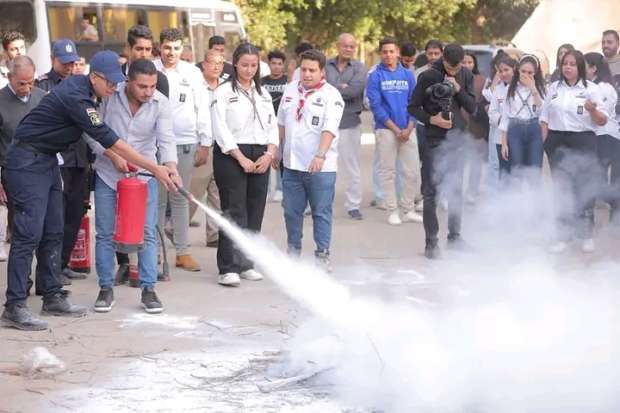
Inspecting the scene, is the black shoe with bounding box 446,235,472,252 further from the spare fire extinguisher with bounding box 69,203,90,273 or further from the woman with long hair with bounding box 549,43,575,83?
the spare fire extinguisher with bounding box 69,203,90,273

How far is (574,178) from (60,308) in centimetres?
507

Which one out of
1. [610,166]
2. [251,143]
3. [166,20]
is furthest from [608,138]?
[166,20]

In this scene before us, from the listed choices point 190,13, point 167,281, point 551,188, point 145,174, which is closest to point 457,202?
point 551,188

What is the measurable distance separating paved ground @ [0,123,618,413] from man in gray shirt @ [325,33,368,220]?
152 cm

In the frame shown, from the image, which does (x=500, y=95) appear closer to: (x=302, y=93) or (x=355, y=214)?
(x=355, y=214)

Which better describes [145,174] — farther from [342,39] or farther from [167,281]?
[342,39]

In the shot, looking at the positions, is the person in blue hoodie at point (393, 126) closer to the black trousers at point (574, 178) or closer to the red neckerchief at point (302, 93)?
the black trousers at point (574, 178)

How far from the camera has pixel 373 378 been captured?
5.26 metres

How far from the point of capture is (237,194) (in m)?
7.89

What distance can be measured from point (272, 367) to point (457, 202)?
414 centimetres

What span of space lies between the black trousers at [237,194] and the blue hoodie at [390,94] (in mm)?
3130

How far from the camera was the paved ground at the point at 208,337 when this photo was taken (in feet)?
17.3

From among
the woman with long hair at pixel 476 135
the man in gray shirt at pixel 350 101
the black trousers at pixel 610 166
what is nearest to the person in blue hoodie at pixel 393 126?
the man in gray shirt at pixel 350 101

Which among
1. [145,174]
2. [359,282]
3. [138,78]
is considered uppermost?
[138,78]
